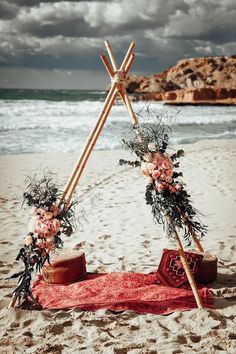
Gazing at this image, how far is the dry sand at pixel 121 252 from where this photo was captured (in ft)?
9.19

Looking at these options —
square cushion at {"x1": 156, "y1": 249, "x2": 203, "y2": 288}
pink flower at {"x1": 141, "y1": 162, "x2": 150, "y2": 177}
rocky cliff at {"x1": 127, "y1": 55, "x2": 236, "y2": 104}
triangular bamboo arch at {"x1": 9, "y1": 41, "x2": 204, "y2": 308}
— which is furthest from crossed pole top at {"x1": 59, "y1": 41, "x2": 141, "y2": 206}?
rocky cliff at {"x1": 127, "y1": 55, "x2": 236, "y2": 104}

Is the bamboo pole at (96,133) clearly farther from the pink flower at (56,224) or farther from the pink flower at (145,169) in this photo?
the pink flower at (145,169)

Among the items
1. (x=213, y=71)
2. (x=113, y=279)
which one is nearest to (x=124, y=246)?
(x=113, y=279)

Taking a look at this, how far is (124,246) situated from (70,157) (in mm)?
6469

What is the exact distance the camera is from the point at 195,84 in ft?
204

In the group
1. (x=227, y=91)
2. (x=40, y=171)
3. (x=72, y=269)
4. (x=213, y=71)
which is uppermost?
(x=213, y=71)

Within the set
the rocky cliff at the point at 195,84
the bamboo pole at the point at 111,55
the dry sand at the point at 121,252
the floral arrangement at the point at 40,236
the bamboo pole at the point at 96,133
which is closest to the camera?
the dry sand at the point at 121,252

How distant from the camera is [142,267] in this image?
4.31m

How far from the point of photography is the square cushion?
3.79 metres

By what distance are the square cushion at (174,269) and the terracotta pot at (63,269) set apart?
796 mm

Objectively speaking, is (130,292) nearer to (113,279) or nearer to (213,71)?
(113,279)

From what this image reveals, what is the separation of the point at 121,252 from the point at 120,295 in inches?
48.5

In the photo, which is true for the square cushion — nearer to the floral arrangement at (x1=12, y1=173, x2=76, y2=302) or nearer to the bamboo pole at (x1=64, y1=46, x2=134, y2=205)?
the floral arrangement at (x1=12, y1=173, x2=76, y2=302)

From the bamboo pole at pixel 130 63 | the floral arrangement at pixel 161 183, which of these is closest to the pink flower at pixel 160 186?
the floral arrangement at pixel 161 183
